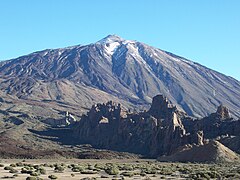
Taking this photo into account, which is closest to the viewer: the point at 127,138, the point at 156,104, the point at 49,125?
the point at 127,138

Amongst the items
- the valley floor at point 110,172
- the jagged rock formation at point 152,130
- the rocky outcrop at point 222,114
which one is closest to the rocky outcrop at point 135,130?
the jagged rock formation at point 152,130

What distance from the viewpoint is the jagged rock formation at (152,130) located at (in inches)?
4815

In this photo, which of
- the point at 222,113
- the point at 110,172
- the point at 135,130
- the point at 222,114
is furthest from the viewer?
the point at 222,113

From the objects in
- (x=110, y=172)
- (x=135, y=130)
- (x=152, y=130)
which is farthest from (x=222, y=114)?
(x=110, y=172)

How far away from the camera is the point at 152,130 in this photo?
455 feet

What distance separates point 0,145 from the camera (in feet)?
405

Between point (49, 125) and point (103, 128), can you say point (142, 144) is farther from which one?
point (49, 125)

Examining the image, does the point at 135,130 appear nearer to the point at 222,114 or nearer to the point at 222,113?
the point at 222,114

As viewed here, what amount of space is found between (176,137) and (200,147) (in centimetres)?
2360

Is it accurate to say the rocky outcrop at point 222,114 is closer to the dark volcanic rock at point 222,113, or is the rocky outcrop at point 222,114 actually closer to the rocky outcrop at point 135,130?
the dark volcanic rock at point 222,113

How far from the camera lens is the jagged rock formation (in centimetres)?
12231

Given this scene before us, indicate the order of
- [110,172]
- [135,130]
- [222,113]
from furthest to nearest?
[222,113] → [135,130] → [110,172]

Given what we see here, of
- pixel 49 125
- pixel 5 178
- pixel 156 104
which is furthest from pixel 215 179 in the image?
pixel 49 125

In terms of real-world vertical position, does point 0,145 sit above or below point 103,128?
below
